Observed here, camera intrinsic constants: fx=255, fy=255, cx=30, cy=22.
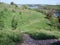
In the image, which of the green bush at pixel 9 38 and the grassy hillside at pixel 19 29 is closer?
the green bush at pixel 9 38

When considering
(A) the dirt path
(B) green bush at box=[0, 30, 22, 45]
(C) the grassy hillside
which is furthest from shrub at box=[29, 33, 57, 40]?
(B) green bush at box=[0, 30, 22, 45]

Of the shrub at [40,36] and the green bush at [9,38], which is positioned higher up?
the green bush at [9,38]

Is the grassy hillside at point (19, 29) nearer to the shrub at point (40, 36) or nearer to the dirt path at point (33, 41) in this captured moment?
the shrub at point (40, 36)

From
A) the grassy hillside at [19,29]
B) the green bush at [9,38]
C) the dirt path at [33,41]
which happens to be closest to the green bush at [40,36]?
the grassy hillside at [19,29]

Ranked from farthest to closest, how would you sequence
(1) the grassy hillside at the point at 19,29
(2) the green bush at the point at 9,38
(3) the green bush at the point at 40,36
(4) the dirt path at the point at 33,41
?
(3) the green bush at the point at 40,36, (4) the dirt path at the point at 33,41, (1) the grassy hillside at the point at 19,29, (2) the green bush at the point at 9,38

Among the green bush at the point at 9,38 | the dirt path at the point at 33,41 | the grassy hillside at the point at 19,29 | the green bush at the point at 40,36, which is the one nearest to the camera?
the green bush at the point at 9,38

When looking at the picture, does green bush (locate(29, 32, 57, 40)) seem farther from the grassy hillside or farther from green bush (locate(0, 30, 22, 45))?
green bush (locate(0, 30, 22, 45))

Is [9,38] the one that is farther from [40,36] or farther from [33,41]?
[40,36]

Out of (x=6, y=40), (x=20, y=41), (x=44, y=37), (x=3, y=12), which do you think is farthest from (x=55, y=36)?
(x=3, y=12)

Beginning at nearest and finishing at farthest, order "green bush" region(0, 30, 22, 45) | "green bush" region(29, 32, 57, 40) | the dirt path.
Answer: "green bush" region(0, 30, 22, 45) → the dirt path → "green bush" region(29, 32, 57, 40)

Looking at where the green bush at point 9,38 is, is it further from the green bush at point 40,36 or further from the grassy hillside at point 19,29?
the green bush at point 40,36

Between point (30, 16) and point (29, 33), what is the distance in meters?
10.2

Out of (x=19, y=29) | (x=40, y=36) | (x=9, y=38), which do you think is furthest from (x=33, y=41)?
(x=19, y=29)

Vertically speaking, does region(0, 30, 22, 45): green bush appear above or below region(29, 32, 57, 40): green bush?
above
